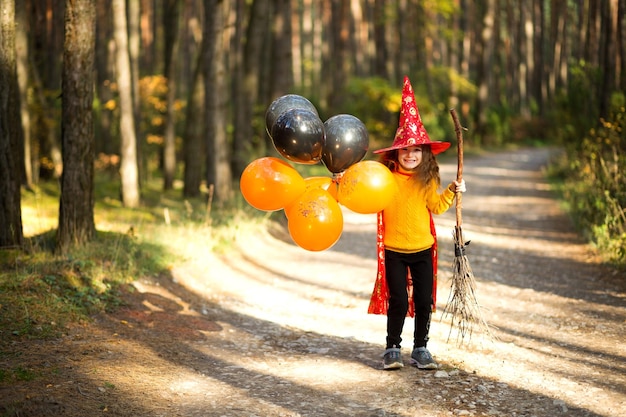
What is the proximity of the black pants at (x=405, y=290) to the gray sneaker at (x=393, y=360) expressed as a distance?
0.18 ft

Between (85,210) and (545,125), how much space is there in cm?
3290

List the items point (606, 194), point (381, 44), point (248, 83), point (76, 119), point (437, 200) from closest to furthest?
point (437, 200) < point (76, 119) < point (606, 194) < point (248, 83) < point (381, 44)

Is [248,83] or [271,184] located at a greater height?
[248,83]

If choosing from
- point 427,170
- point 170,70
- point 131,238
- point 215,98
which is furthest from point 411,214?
point 170,70

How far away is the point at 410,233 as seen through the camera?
5.47 m

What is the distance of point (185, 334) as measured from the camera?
6543 mm

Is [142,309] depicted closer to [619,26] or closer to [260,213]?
[260,213]

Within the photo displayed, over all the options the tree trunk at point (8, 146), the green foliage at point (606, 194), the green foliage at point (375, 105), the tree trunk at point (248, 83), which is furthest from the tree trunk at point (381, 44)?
the tree trunk at point (8, 146)

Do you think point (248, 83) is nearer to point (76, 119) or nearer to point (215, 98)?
point (215, 98)

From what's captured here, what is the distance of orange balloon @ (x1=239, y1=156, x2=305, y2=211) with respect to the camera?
5.17m

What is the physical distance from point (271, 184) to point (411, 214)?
3.70 ft

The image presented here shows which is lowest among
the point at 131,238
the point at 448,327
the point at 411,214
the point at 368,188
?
the point at 448,327

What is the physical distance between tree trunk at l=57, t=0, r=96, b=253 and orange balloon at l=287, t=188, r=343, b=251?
3.98m

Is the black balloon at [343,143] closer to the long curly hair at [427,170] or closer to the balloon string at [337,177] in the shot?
the balloon string at [337,177]
